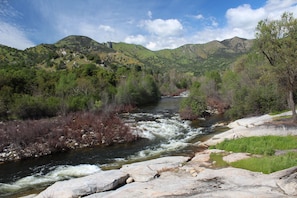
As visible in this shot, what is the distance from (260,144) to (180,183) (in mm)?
10766

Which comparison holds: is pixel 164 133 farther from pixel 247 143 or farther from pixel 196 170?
pixel 196 170

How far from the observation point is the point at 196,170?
16016mm

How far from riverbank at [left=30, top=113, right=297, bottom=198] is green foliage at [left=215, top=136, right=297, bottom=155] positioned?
8.21ft

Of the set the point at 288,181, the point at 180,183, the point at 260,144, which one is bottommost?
the point at 260,144

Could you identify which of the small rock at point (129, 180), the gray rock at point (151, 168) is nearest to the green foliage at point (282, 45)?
the gray rock at point (151, 168)

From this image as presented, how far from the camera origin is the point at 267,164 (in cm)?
1462

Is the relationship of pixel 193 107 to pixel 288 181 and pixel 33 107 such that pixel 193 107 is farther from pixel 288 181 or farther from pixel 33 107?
pixel 288 181

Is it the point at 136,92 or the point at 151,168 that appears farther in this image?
the point at 136,92

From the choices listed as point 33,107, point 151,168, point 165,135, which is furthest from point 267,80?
point 33,107

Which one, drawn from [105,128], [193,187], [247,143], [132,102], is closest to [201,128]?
[105,128]

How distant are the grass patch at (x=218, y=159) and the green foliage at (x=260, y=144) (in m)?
2.07

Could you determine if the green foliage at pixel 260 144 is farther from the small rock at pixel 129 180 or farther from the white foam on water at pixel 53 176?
the white foam on water at pixel 53 176

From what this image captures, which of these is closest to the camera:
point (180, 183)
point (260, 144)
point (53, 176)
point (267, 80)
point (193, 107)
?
point (180, 183)

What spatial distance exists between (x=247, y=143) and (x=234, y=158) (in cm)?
479
